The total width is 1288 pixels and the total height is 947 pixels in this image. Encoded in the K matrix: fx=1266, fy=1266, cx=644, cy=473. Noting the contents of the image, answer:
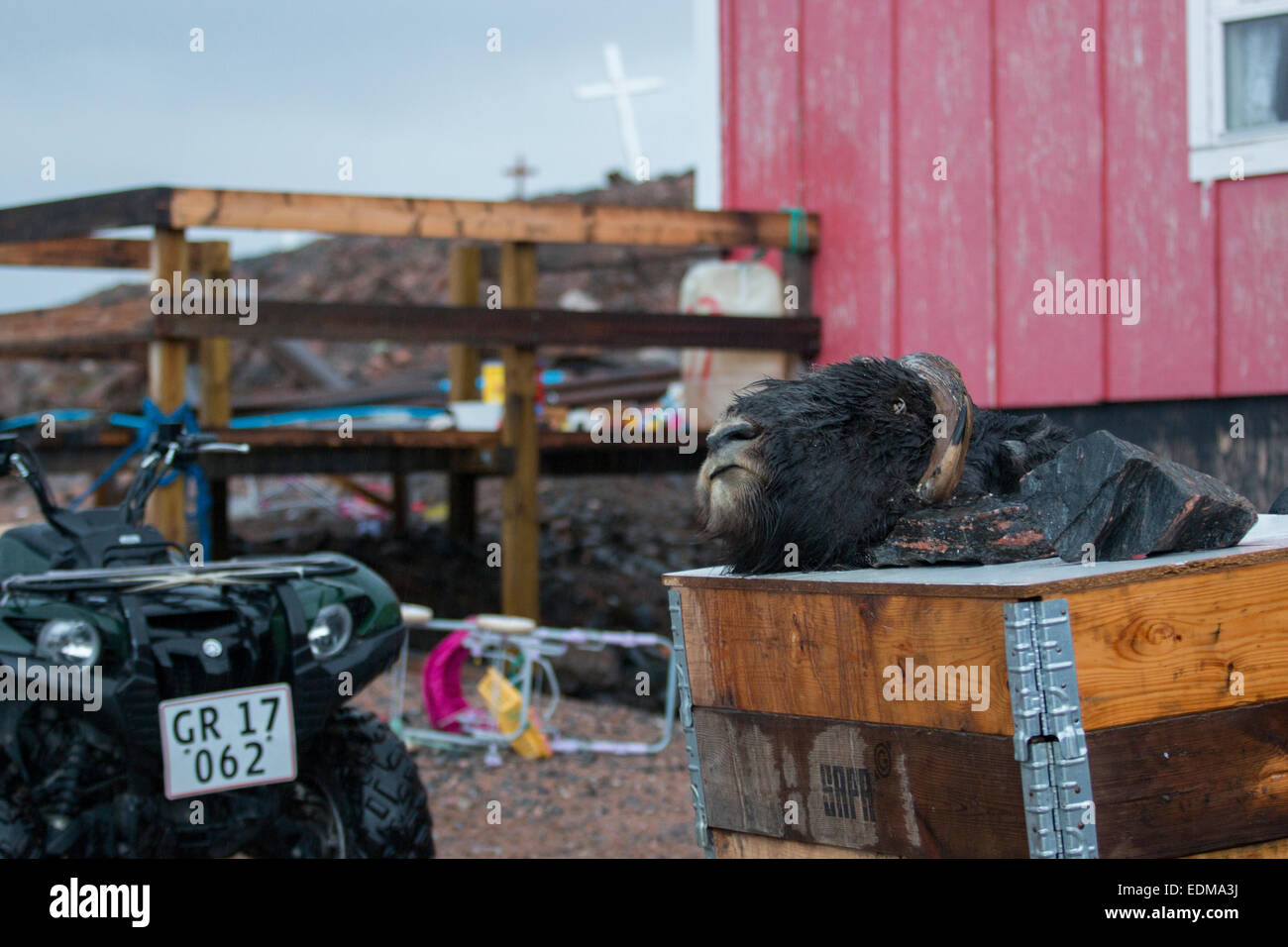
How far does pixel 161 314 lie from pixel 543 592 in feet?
13.3

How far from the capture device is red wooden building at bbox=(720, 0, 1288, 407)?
5.55 meters

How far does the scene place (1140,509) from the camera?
237 centimetres

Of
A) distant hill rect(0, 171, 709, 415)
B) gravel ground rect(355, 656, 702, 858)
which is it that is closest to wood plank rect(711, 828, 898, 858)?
gravel ground rect(355, 656, 702, 858)

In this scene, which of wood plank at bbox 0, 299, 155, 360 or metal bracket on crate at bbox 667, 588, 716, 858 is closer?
metal bracket on crate at bbox 667, 588, 716, 858

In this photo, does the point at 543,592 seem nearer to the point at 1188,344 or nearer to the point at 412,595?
the point at 412,595

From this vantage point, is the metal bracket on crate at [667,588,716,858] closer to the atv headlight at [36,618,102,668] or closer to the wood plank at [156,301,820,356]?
the atv headlight at [36,618,102,668]

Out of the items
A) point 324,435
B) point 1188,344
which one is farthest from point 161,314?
point 1188,344

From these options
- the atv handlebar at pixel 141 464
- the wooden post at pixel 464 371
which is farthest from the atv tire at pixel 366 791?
the wooden post at pixel 464 371

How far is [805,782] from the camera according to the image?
2.37 metres

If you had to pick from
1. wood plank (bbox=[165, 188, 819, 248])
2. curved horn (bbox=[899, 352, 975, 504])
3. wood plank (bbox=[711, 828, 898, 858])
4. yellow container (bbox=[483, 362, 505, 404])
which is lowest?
wood plank (bbox=[711, 828, 898, 858])

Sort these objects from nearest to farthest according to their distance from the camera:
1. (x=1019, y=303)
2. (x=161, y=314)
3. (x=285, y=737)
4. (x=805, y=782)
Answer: (x=805, y=782) → (x=285, y=737) → (x=161, y=314) → (x=1019, y=303)

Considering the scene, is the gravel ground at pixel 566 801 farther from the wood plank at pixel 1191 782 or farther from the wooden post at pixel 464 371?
the wooden post at pixel 464 371

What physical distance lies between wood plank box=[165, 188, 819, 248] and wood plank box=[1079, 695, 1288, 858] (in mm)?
4827

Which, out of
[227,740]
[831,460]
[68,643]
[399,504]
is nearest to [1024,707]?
[831,460]
